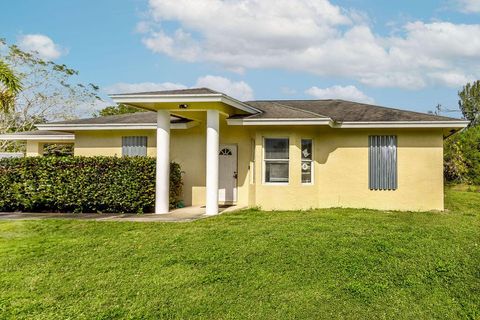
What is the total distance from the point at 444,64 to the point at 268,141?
21172mm

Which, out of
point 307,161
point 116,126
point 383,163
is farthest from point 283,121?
point 116,126

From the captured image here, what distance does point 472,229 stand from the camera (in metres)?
8.91

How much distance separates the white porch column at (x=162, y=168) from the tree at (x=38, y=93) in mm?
20064

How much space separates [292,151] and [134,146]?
632 centimetres

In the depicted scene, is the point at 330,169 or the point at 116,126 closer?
the point at 330,169

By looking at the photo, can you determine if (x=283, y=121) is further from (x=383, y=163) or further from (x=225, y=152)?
(x=383, y=163)

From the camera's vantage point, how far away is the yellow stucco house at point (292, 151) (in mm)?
11641

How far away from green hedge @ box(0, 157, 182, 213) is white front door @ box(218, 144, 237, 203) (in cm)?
322

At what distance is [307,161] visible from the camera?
12945mm

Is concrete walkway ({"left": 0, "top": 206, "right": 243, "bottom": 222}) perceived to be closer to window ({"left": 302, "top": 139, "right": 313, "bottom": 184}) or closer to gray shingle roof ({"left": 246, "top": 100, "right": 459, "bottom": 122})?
window ({"left": 302, "top": 139, "right": 313, "bottom": 184})

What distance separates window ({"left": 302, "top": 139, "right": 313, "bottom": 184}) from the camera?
507 inches

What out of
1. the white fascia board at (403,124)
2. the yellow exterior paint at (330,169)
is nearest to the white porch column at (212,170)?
the yellow exterior paint at (330,169)

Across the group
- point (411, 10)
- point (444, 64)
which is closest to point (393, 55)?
point (444, 64)

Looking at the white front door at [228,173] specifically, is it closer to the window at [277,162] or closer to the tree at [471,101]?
the window at [277,162]
